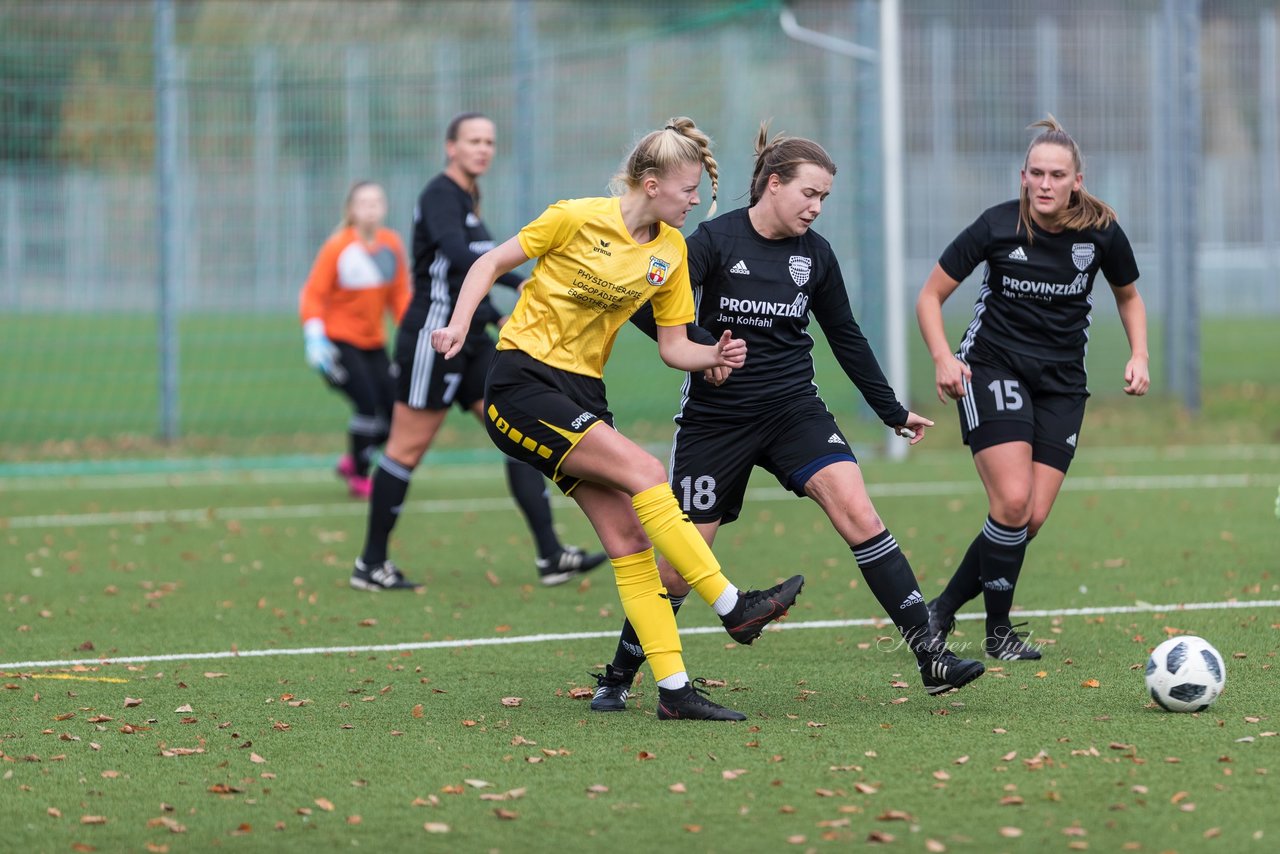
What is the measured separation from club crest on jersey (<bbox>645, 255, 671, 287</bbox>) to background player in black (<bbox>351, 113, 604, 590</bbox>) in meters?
2.70

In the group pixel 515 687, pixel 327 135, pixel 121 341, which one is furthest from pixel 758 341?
pixel 121 341

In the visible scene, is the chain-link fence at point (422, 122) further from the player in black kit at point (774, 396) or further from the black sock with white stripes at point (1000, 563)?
the player in black kit at point (774, 396)

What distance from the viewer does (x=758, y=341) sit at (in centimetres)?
561

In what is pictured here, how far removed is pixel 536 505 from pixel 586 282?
10.3 ft

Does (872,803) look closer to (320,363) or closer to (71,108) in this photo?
(320,363)

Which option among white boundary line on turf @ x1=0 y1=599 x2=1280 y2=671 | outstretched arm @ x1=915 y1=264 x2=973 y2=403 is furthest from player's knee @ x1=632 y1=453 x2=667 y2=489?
white boundary line on turf @ x1=0 y1=599 x2=1280 y2=671

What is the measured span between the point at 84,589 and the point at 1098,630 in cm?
475

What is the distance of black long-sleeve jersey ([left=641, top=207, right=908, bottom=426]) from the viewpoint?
552cm

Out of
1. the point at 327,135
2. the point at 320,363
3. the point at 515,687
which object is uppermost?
the point at 327,135

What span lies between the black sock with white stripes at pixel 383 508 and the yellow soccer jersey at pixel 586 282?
294cm

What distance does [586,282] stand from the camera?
5230mm

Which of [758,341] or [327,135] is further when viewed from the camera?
[327,135]

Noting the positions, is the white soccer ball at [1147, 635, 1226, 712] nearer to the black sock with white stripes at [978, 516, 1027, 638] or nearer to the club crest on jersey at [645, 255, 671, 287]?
the black sock with white stripes at [978, 516, 1027, 638]

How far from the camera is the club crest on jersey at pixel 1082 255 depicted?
6.12m
